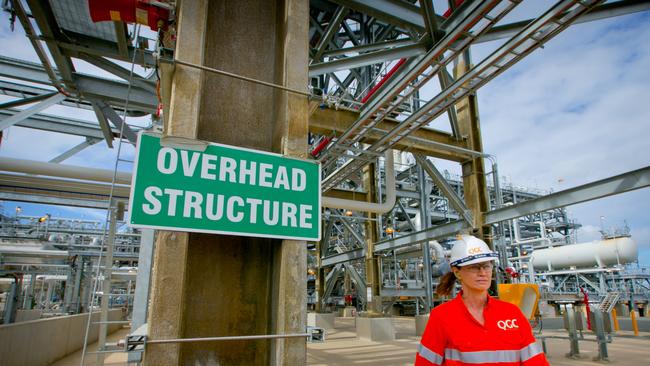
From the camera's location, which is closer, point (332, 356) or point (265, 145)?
point (265, 145)

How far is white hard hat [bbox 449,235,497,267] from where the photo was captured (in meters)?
2.51

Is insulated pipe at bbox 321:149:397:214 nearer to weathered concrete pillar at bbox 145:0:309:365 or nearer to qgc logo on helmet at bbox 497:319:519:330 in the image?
weathered concrete pillar at bbox 145:0:309:365

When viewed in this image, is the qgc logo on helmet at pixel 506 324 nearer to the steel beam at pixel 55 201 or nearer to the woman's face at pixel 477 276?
the woman's face at pixel 477 276

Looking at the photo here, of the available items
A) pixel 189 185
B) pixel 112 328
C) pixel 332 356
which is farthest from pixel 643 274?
pixel 189 185

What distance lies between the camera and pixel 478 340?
2314 mm

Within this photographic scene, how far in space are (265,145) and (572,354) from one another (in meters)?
10.1

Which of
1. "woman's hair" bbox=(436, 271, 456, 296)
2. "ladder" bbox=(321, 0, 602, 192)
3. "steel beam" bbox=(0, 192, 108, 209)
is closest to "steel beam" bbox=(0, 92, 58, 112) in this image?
"steel beam" bbox=(0, 192, 108, 209)

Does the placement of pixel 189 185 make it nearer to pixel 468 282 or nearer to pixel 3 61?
pixel 468 282

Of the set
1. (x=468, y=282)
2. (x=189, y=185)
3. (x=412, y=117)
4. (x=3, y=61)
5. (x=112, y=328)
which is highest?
(x=3, y=61)

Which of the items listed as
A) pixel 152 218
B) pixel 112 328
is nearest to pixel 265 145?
pixel 152 218

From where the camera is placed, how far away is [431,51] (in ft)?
21.2

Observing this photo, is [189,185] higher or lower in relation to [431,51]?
lower

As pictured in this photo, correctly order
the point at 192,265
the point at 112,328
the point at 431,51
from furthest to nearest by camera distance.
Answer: the point at 112,328 < the point at 431,51 < the point at 192,265

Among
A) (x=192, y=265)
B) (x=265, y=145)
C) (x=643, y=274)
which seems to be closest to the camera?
(x=192, y=265)
